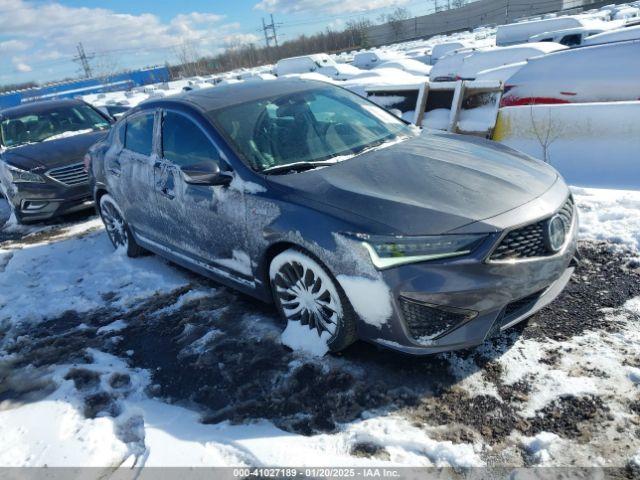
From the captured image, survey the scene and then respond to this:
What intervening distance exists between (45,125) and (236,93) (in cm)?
551

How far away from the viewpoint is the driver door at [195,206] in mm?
3412

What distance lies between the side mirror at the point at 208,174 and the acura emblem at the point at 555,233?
6.62 feet

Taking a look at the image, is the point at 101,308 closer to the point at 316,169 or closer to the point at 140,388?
the point at 140,388

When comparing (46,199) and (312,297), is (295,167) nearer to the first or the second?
(312,297)

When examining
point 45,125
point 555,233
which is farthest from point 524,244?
point 45,125

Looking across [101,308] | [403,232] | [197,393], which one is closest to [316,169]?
[403,232]

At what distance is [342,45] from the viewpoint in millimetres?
65938

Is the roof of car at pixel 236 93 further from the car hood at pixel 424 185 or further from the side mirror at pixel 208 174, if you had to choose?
the car hood at pixel 424 185

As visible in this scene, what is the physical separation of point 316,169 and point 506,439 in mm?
1911

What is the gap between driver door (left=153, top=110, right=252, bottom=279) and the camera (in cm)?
341

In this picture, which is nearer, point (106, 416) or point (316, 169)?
point (106, 416)

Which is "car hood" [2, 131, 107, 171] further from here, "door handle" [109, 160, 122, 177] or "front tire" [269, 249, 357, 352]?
"front tire" [269, 249, 357, 352]

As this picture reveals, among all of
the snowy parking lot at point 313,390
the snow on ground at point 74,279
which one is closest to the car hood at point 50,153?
the snow on ground at point 74,279

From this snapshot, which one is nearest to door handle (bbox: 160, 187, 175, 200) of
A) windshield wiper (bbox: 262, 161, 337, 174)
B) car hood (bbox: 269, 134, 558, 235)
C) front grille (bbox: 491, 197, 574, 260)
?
windshield wiper (bbox: 262, 161, 337, 174)
